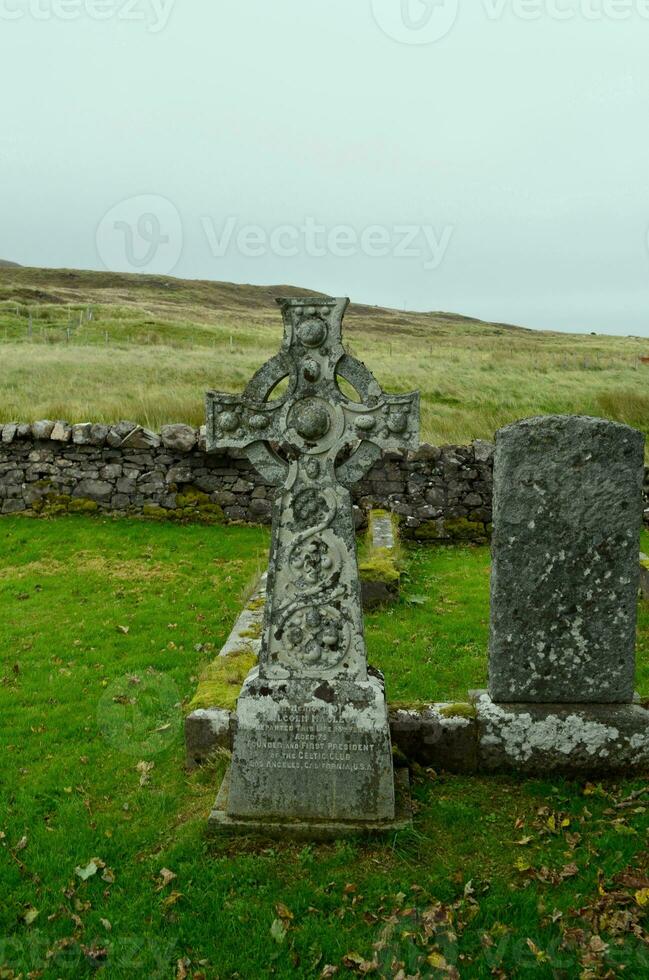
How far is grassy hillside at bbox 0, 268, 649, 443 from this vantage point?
16.8 meters

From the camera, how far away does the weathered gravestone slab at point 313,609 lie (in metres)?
4.63

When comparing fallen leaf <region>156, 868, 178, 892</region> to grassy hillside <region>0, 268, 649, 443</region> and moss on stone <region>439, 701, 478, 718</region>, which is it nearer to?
moss on stone <region>439, 701, 478, 718</region>

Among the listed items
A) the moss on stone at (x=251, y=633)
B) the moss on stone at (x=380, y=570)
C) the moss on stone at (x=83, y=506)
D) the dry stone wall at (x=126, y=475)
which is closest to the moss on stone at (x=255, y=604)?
the moss on stone at (x=251, y=633)

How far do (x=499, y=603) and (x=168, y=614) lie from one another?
499 centimetres

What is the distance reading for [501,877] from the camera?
13.8 feet

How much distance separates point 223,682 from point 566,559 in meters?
2.80

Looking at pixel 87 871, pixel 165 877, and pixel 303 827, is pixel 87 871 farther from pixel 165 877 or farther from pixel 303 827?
pixel 303 827

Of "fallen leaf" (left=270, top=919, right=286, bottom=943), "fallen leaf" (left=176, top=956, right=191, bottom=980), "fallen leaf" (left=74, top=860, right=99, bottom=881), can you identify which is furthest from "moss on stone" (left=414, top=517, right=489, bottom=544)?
"fallen leaf" (left=176, top=956, right=191, bottom=980)

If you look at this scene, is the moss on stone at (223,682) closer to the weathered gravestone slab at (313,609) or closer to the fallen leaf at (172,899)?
the weathered gravestone slab at (313,609)

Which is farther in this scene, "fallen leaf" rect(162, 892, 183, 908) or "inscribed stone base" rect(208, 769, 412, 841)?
"inscribed stone base" rect(208, 769, 412, 841)

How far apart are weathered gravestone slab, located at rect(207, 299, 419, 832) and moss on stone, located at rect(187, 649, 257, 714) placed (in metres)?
0.74

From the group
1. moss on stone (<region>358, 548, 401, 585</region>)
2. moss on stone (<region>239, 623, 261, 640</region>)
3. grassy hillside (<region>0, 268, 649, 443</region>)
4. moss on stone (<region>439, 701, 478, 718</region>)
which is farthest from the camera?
grassy hillside (<region>0, 268, 649, 443</region>)

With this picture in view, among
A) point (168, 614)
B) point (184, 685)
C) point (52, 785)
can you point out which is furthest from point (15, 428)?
point (52, 785)

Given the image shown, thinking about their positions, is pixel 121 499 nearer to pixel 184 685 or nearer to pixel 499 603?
pixel 184 685
